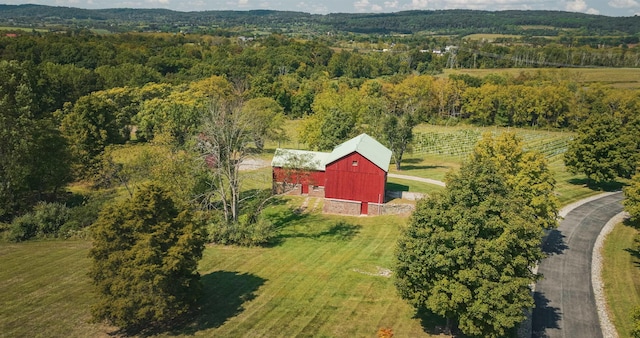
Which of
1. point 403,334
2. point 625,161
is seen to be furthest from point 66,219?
point 625,161

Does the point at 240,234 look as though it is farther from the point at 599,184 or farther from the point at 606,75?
the point at 606,75

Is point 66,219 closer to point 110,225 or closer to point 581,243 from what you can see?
point 110,225

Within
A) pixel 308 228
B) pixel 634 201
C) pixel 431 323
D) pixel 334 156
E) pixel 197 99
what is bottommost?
pixel 308 228

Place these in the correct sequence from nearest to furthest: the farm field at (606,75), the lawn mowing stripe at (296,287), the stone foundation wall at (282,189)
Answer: the lawn mowing stripe at (296,287) → the stone foundation wall at (282,189) → the farm field at (606,75)

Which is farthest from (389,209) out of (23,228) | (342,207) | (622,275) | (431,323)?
(23,228)

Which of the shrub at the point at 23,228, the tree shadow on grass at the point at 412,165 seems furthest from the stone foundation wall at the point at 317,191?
the shrub at the point at 23,228

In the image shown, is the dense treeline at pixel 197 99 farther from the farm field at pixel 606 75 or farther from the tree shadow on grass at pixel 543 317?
the tree shadow on grass at pixel 543 317

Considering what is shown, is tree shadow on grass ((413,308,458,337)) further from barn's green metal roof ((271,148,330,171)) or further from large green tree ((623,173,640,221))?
large green tree ((623,173,640,221))
